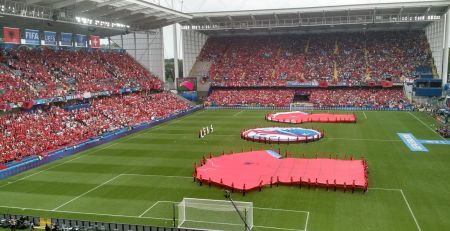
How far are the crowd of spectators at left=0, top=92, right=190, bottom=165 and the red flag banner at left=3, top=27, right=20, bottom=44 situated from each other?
7759 millimetres

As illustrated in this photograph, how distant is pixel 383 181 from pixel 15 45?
43.5 m

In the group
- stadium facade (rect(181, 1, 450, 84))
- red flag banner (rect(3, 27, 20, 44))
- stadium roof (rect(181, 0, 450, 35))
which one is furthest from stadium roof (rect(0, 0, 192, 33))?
stadium facade (rect(181, 1, 450, 84))

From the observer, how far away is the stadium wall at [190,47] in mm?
77438

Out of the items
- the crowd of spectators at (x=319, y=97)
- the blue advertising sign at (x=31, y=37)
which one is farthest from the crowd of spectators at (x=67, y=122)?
the crowd of spectators at (x=319, y=97)

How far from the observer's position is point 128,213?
21.6m

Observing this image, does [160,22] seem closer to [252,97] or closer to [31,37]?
[252,97]

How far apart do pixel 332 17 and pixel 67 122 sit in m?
48.1

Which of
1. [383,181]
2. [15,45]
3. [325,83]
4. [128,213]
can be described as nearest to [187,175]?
[128,213]

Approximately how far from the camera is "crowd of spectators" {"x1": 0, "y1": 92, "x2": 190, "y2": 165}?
3441 centimetres

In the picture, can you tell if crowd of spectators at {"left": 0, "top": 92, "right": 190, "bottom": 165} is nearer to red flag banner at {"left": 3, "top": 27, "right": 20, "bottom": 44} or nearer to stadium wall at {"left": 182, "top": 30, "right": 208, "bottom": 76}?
red flag banner at {"left": 3, "top": 27, "right": 20, "bottom": 44}

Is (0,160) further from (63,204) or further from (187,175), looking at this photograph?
(187,175)

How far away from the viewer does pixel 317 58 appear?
75875mm

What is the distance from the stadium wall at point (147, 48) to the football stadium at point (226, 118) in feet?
0.90

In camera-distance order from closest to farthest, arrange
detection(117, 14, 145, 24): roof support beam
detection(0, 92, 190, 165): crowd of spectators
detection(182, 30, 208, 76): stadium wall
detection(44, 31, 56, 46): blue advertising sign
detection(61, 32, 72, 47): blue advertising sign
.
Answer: detection(0, 92, 190, 165): crowd of spectators, detection(44, 31, 56, 46): blue advertising sign, detection(61, 32, 72, 47): blue advertising sign, detection(117, 14, 145, 24): roof support beam, detection(182, 30, 208, 76): stadium wall
